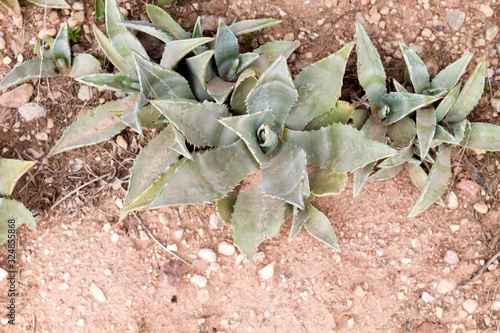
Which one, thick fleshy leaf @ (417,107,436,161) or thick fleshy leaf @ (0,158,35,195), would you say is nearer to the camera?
thick fleshy leaf @ (417,107,436,161)

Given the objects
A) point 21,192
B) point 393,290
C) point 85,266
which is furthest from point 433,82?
point 21,192

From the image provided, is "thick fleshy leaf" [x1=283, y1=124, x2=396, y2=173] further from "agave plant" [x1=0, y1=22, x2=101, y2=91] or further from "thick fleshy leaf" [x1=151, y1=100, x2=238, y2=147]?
"agave plant" [x1=0, y1=22, x2=101, y2=91]

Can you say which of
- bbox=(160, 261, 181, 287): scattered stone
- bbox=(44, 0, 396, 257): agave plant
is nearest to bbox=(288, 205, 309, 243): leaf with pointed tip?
bbox=(44, 0, 396, 257): agave plant

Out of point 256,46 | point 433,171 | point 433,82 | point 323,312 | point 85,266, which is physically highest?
point 256,46

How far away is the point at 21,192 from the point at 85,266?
59 centimetres

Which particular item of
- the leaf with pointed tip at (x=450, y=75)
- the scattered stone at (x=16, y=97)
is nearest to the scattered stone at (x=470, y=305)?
the leaf with pointed tip at (x=450, y=75)

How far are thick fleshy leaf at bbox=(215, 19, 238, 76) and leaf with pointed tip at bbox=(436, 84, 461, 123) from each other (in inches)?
44.6

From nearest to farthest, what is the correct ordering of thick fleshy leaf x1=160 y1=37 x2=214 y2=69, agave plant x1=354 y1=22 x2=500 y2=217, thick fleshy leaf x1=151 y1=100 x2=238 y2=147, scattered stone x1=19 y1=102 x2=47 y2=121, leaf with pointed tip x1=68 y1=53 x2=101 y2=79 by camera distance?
thick fleshy leaf x1=151 y1=100 x2=238 y2=147 < thick fleshy leaf x1=160 y1=37 x2=214 y2=69 < agave plant x1=354 y1=22 x2=500 y2=217 < leaf with pointed tip x1=68 y1=53 x2=101 y2=79 < scattered stone x1=19 y1=102 x2=47 y2=121

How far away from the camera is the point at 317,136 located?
7.01 feet

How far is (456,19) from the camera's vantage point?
252 centimetres

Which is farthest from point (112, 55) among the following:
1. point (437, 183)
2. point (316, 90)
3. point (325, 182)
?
point (437, 183)

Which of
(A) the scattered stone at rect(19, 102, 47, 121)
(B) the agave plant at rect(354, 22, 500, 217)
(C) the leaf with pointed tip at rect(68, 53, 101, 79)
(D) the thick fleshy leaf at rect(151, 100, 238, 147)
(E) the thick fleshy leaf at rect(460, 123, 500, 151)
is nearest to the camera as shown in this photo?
(D) the thick fleshy leaf at rect(151, 100, 238, 147)

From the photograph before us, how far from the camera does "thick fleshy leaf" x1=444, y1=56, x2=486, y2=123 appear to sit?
88.0 inches

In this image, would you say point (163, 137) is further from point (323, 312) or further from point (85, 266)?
point (323, 312)
